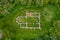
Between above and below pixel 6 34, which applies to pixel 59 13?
above

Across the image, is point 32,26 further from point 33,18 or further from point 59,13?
point 59,13

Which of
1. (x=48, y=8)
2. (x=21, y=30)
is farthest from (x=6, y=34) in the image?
(x=48, y=8)

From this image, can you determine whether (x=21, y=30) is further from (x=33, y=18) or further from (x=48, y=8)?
(x=48, y=8)

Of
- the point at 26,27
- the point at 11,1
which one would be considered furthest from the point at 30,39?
the point at 11,1

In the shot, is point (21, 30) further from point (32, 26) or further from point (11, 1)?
point (11, 1)

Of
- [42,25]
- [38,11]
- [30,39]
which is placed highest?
[38,11]

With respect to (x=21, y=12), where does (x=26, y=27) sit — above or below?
below
